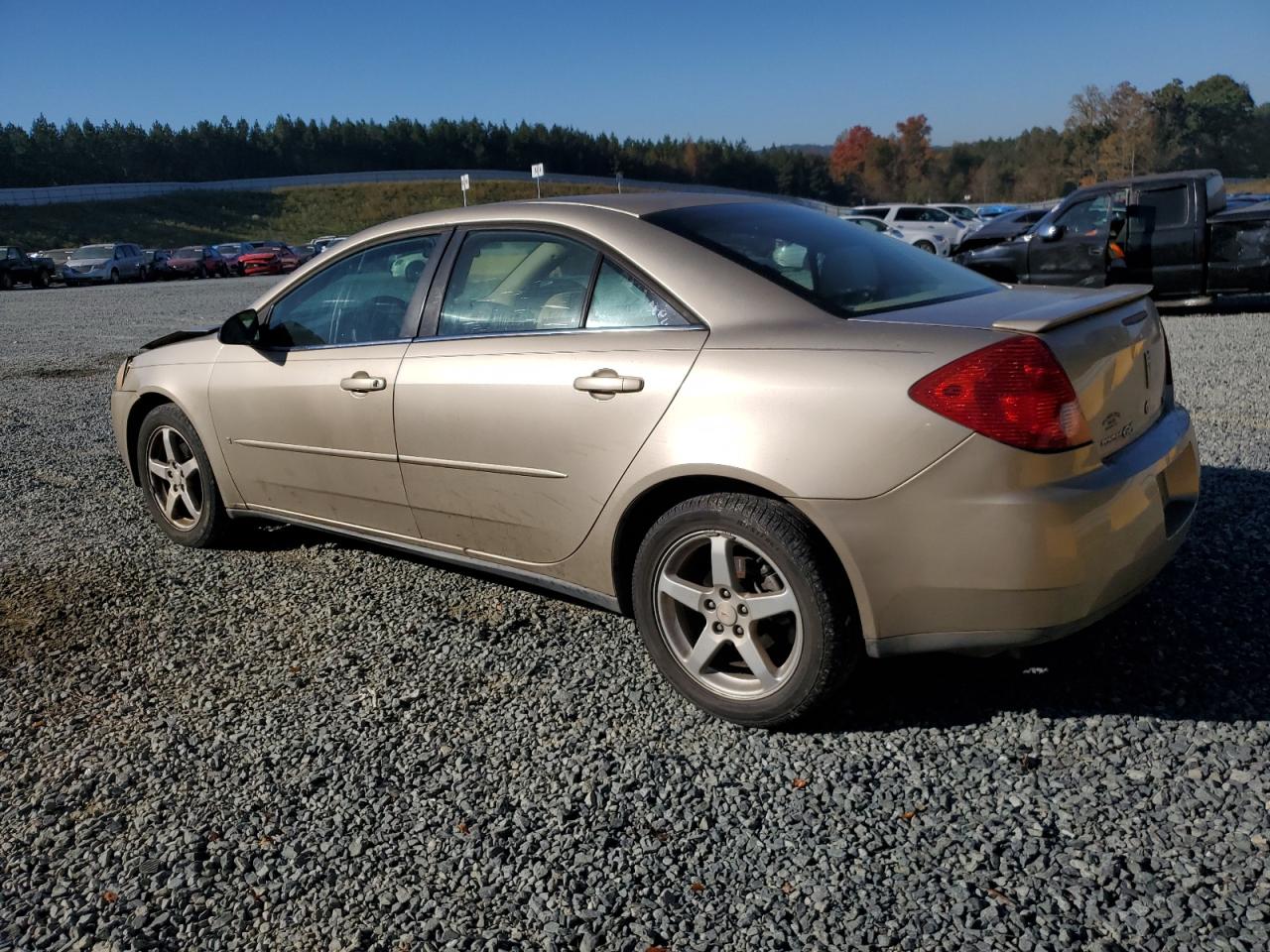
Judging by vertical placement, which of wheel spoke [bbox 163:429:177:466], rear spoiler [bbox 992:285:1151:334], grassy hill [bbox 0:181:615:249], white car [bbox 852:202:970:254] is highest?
grassy hill [bbox 0:181:615:249]

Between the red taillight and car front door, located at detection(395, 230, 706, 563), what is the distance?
0.76m

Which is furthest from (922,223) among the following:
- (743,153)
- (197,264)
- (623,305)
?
(743,153)

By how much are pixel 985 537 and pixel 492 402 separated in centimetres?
168

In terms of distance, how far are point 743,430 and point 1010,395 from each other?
703mm

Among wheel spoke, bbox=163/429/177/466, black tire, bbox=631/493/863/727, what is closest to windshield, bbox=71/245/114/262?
wheel spoke, bbox=163/429/177/466

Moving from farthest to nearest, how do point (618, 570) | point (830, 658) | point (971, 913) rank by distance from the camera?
point (618, 570) < point (830, 658) < point (971, 913)

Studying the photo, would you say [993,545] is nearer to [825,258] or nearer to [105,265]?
[825,258]

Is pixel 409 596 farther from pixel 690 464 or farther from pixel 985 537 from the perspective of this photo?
pixel 985 537

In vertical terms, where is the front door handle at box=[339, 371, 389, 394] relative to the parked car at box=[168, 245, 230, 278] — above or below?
below

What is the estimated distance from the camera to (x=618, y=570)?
3295 mm

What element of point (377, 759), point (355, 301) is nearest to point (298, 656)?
point (377, 759)

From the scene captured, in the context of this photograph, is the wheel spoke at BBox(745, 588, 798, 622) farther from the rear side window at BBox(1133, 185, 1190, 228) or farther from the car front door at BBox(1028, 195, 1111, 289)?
the rear side window at BBox(1133, 185, 1190, 228)

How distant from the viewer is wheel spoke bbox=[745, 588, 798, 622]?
9.37 ft

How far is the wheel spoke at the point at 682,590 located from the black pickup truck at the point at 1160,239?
11.1 m
